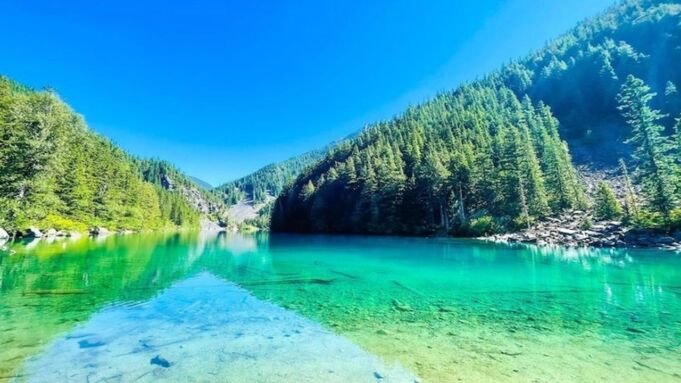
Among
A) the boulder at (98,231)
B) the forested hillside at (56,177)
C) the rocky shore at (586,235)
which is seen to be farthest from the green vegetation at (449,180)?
the boulder at (98,231)

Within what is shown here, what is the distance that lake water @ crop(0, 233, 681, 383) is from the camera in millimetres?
7355

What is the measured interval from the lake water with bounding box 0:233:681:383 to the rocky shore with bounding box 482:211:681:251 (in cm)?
1605

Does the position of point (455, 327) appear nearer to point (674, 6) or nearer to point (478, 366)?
point (478, 366)

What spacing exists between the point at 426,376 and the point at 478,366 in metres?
1.38

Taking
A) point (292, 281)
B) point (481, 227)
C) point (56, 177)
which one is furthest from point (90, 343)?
point (56, 177)

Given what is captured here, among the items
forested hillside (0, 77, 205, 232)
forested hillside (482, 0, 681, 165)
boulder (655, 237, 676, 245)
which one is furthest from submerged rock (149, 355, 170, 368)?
forested hillside (482, 0, 681, 165)

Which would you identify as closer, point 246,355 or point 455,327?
point 246,355

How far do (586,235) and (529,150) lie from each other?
2662 cm

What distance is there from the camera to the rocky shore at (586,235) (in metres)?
33.2

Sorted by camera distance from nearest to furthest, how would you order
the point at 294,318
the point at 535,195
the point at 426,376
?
the point at 426,376, the point at 294,318, the point at 535,195

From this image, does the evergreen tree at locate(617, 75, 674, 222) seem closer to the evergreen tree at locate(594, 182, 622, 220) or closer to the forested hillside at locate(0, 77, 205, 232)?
the evergreen tree at locate(594, 182, 622, 220)

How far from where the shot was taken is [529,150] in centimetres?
6191

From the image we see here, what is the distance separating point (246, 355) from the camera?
8414mm

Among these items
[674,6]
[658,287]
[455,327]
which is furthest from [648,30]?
[455,327]
